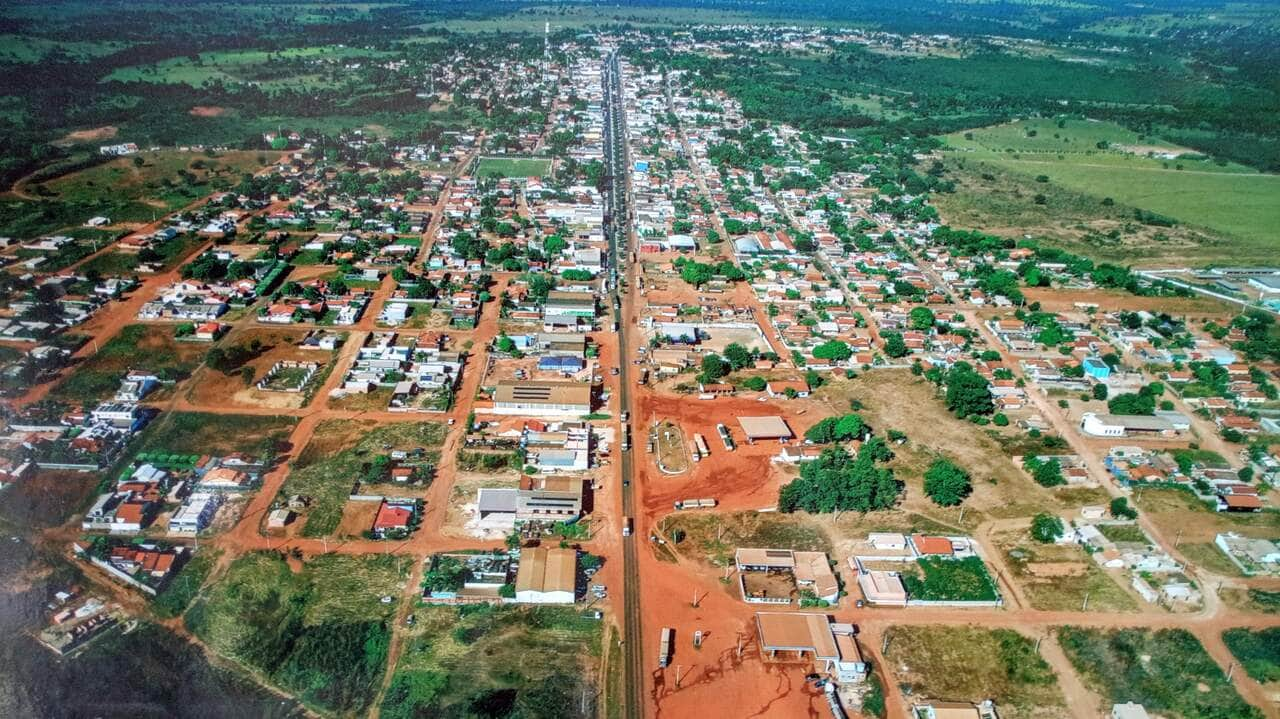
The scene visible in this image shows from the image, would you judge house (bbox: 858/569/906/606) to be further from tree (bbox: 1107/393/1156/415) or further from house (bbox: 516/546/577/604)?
tree (bbox: 1107/393/1156/415)

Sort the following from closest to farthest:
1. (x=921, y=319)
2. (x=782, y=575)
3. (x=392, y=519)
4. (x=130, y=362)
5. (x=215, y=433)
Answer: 1. (x=782, y=575)
2. (x=392, y=519)
3. (x=215, y=433)
4. (x=130, y=362)
5. (x=921, y=319)

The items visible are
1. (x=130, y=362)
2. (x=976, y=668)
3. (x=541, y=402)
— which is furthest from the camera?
(x=130, y=362)

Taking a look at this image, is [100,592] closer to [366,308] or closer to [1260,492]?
[366,308]

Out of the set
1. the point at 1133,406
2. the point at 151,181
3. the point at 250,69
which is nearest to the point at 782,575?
the point at 1133,406

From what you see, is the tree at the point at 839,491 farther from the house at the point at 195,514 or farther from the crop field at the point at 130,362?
the crop field at the point at 130,362

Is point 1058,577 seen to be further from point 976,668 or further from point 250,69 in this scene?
point 250,69

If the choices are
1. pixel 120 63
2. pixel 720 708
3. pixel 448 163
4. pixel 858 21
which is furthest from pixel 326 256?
pixel 858 21
